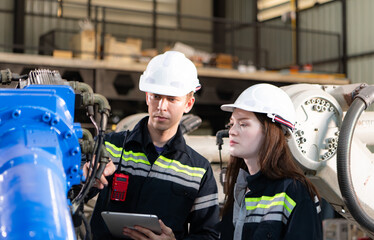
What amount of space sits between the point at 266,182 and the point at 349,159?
2.43 feet

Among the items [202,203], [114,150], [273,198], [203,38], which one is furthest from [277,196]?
[203,38]

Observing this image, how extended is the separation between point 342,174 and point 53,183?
2.13 meters

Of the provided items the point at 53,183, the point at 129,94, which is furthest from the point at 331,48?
the point at 53,183

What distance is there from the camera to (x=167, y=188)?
262 centimetres

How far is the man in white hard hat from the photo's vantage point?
2570 mm

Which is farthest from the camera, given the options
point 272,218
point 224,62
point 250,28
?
point 250,28

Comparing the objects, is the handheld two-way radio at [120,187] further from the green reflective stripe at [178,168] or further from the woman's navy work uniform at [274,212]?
the woman's navy work uniform at [274,212]

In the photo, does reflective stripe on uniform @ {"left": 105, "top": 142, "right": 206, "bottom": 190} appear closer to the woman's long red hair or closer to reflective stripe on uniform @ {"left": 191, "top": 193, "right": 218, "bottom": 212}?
reflective stripe on uniform @ {"left": 191, "top": 193, "right": 218, "bottom": 212}

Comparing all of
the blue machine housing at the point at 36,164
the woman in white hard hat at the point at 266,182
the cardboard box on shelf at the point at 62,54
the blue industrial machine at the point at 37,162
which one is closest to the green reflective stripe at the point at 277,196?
the woman in white hard hat at the point at 266,182

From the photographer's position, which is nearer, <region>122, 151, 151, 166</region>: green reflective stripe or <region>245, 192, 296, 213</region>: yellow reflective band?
<region>245, 192, 296, 213</region>: yellow reflective band

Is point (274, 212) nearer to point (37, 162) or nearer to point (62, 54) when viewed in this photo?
point (37, 162)

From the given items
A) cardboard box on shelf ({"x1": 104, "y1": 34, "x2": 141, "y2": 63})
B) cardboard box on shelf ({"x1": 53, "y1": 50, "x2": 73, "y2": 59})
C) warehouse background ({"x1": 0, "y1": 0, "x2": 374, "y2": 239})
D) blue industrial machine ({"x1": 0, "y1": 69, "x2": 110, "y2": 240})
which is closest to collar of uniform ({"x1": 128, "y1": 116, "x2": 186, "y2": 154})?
blue industrial machine ({"x1": 0, "y1": 69, "x2": 110, "y2": 240})

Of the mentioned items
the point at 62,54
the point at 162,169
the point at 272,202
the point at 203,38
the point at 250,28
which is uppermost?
the point at 250,28

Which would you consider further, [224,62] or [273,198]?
[224,62]
